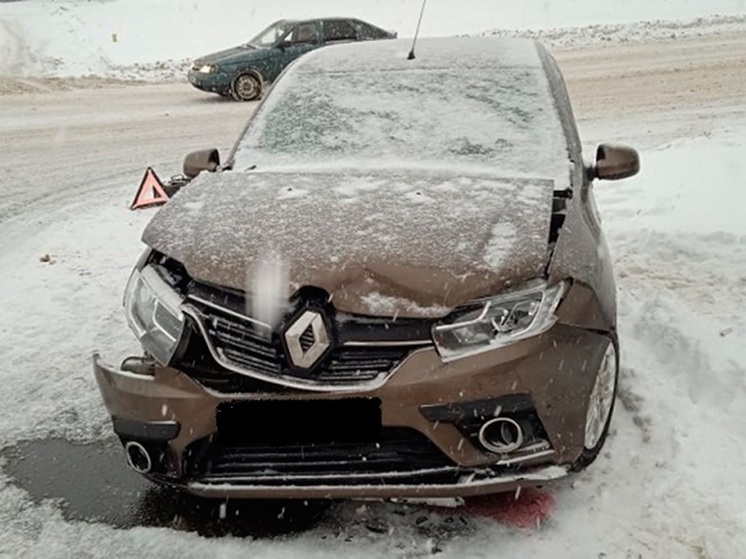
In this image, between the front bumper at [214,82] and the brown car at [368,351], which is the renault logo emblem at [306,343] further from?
the front bumper at [214,82]

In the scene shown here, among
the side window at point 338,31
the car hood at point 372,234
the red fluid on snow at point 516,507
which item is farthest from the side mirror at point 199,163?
the side window at point 338,31

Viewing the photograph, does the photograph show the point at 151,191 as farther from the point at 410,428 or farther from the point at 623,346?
the point at 410,428

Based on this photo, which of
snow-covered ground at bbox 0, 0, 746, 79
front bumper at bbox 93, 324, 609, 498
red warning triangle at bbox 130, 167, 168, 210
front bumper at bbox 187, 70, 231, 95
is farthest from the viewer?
snow-covered ground at bbox 0, 0, 746, 79

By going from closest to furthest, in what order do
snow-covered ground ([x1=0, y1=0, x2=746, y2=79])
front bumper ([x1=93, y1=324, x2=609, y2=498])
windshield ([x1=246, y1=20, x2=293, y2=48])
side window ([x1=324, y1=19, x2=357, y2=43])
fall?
front bumper ([x1=93, y1=324, x2=609, y2=498])
windshield ([x1=246, y1=20, x2=293, y2=48])
side window ([x1=324, y1=19, x2=357, y2=43])
snow-covered ground ([x1=0, y1=0, x2=746, y2=79])

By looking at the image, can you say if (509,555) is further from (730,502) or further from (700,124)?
(700,124)

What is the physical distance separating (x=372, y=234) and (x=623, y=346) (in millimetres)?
2006

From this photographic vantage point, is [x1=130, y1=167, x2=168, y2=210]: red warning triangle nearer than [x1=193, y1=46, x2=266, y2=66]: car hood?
Yes

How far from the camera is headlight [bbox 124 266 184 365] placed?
3121mm

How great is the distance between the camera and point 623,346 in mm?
4664

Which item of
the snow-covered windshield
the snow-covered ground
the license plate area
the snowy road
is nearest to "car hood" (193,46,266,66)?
the snowy road

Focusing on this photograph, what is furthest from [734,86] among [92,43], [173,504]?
[92,43]

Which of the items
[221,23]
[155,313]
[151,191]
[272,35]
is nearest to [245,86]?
[272,35]

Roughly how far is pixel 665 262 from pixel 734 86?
984 centimetres

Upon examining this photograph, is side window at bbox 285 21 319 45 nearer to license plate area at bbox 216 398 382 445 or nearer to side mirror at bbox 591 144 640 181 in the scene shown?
side mirror at bbox 591 144 640 181
